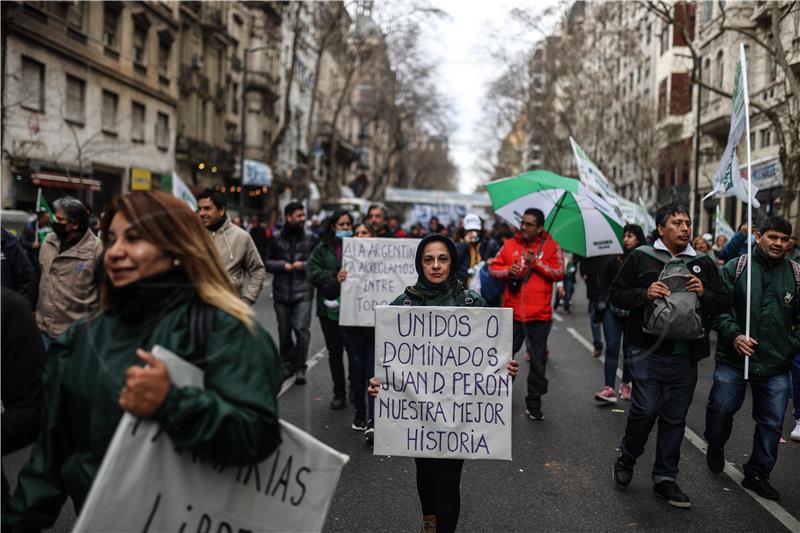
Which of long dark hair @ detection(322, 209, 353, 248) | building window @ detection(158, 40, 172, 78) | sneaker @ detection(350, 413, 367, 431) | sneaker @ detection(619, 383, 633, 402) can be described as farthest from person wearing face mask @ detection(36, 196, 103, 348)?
building window @ detection(158, 40, 172, 78)

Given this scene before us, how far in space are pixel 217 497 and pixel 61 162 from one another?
903 inches

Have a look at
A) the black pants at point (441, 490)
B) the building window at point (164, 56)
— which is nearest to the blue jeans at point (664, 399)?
the black pants at point (441, 490)

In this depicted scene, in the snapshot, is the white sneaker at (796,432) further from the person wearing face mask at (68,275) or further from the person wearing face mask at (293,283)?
the person wearing face mask at (68,275)

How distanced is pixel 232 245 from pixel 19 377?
424cm

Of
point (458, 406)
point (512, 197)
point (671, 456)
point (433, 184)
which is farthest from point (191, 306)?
point (433, 184)

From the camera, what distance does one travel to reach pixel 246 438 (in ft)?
6.75

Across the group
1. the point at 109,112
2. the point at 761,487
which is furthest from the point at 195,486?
the point at 109,112

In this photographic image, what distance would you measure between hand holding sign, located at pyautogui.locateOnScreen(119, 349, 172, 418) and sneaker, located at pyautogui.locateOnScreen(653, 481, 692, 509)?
3896 millimetres

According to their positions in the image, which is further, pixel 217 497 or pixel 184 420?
pixel 217 497

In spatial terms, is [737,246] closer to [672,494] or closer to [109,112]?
[672,494]

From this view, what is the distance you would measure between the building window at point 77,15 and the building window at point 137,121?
450 centimetres

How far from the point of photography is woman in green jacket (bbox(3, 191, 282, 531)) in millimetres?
2006

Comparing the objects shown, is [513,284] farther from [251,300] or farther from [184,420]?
[184,420]

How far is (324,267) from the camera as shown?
742 centimetres
